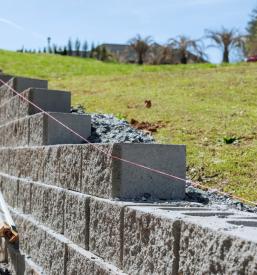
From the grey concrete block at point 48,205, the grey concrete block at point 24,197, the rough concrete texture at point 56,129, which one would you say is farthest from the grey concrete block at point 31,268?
the rough concrete texture at point 56,129

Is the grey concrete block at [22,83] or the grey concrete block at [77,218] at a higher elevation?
the grey concrete block at [22,83]

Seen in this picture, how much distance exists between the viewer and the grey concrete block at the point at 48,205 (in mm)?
5066

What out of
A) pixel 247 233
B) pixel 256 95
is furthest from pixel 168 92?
pixel 247 233

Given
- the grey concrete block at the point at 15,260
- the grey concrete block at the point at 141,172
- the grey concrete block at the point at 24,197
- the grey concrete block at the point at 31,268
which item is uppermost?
the grey concrete block at the point at 141,172

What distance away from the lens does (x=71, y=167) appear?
16.1 ft

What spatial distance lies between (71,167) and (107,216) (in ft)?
3.41

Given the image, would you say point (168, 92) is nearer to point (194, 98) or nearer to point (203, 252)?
point (194, 98)

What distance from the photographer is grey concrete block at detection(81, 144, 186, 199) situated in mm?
3943

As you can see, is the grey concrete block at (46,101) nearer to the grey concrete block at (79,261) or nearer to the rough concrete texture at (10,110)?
the rough concrete texture at (10,110)

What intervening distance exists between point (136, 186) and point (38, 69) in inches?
763

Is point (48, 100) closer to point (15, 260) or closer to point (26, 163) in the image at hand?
point (26, 163)

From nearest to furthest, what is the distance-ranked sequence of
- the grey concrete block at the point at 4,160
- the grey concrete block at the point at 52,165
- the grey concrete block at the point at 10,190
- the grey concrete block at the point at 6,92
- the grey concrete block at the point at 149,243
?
the grey concrete block at the point at 149,243 < the grey concrete block at the point at 52,165 < the grey concrete block at the point at 10,190 < the grey concrete block at the point at 4,160 < the grey concrete block at the point at 6,92

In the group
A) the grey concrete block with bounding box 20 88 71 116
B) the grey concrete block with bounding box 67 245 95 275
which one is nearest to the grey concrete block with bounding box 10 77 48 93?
the grey concrete block with bounding box 20 88 71 116

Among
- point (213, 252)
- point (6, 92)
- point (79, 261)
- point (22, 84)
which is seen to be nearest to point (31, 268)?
point (79, 261)
